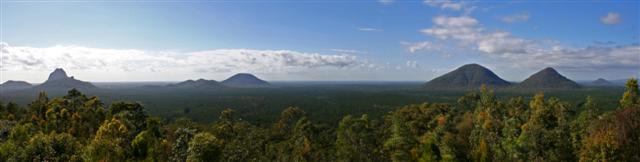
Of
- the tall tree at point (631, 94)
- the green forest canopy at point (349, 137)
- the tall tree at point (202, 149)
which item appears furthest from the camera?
the tall tree at point (631, 94)

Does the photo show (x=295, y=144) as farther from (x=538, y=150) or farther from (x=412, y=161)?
(x=538, y=150)

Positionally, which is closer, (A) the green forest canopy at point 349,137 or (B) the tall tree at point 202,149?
(B) the tall tree at point 202,149

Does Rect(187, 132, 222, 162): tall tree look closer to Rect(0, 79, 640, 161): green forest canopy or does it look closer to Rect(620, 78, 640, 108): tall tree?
Rect(0, 79, 640, 161): green forest canopy

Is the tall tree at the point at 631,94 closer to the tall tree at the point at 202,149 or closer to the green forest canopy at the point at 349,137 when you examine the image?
the green forest canopy at the point at 349,137

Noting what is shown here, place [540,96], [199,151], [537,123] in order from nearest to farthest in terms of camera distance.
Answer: [199,151], [537,123], [540,96]

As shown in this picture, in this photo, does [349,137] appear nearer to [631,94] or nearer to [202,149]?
[202,149]

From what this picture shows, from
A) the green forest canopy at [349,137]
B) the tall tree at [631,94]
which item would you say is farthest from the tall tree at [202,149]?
the tall tree at [631,94]

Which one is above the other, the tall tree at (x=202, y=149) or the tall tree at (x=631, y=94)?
the tall tree at (x=631, y=94)

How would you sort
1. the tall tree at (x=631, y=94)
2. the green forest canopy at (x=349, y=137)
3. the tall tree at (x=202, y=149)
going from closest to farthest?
the tall tree at (x=202, y=149), the green forest canopy at (x=349, y=137), the tall tree at (x=631, y=94)

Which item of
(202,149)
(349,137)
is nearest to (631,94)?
(349,137)

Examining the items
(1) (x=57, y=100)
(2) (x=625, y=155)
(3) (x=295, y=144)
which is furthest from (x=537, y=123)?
(1) (x=57, y=100)

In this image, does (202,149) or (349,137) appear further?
(349,137)
